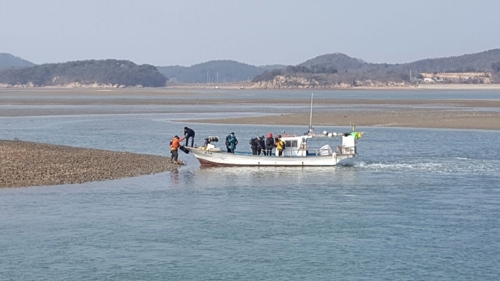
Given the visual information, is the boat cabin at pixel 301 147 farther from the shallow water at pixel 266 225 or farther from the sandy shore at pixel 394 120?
the sandy shore at pixel 394 120

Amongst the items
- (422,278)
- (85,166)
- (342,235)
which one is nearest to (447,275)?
(422,278)

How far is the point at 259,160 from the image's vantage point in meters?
36.8

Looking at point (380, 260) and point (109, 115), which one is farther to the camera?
point (109, 115)

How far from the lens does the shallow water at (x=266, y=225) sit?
19.3m

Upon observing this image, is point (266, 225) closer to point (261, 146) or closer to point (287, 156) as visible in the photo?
point (287, 156)

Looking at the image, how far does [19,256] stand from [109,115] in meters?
57.6

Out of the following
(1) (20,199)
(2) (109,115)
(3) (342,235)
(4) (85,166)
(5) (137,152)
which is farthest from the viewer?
(2) (109,115)

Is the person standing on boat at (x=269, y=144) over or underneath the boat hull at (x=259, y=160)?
over

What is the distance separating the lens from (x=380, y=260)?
788 inches

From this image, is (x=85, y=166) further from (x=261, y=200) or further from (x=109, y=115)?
(x=109, y=115)

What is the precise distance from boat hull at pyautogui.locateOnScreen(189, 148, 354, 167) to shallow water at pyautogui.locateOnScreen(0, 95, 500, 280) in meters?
0.58

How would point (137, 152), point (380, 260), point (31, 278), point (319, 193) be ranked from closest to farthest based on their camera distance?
1. point (31, 278)
2. point (380, 260)
3. point (319, 193)
4. point (137, 152)

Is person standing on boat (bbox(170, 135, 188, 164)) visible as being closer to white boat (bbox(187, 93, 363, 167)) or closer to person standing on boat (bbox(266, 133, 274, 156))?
white boat (bbox(187, 93, 363, 167))

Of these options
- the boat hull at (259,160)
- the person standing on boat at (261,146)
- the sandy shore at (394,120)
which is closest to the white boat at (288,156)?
the boat hull at (259,160)
